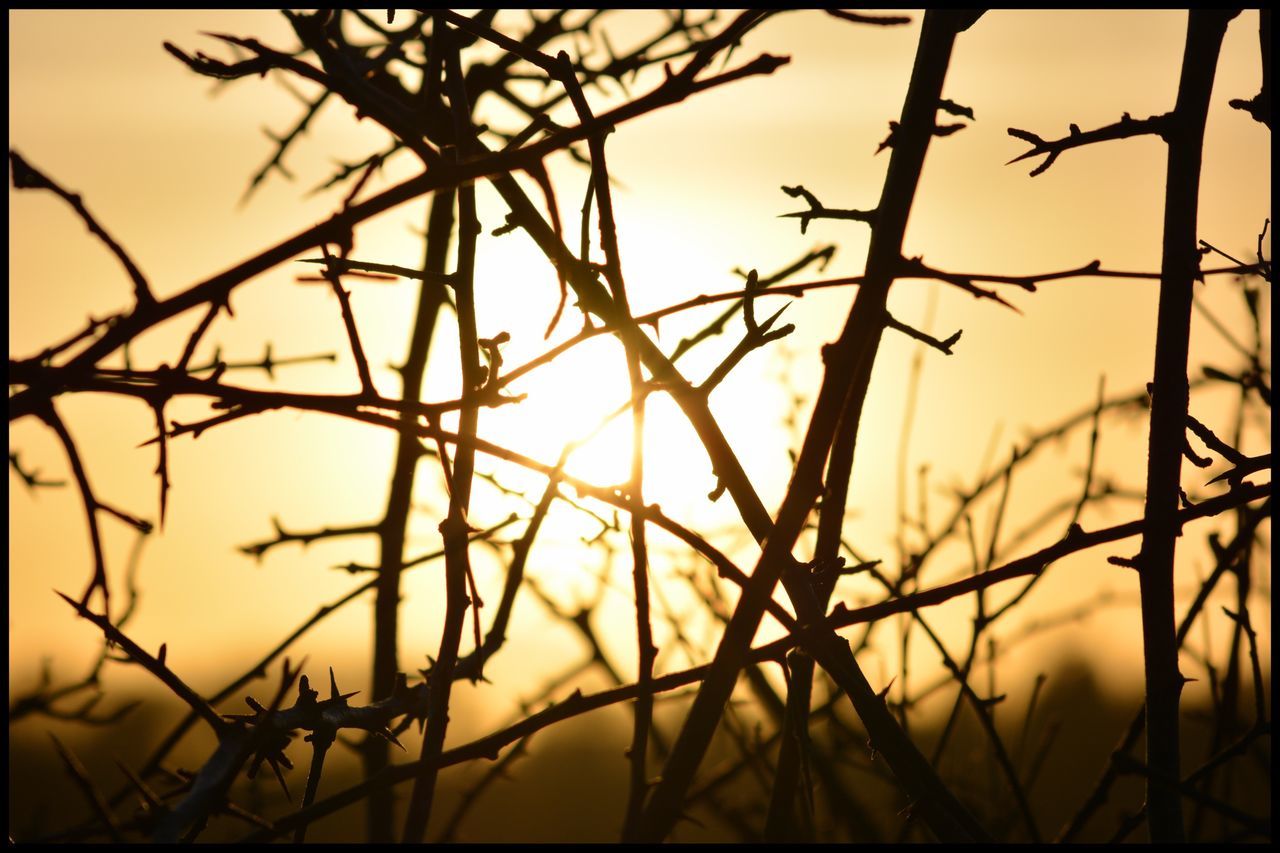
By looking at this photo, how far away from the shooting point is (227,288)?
3.04ft

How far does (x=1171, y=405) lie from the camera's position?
1.43 meters

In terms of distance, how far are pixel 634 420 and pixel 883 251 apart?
1.18ft

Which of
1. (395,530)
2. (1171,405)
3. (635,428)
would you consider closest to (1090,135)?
(1171,405)

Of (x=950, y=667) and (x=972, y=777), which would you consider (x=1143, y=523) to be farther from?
(x=972, y=777)

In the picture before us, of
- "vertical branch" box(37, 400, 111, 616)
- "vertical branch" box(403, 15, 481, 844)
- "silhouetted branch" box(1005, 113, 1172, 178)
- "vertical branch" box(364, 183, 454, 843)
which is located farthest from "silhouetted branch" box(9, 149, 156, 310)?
"vertical branch" box(364, 183, 454, 843)

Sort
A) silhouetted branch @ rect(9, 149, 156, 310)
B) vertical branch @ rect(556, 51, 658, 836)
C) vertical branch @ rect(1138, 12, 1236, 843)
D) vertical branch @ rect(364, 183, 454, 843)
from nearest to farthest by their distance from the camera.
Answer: silhouetted branch @ rect(9, 149, 156, 310) < vertical branch @ rect(556, 51, 658, 836) < vertical branch @ rect(1138, 12, 1236, 843) < vertical branch @ rect(364, 183, 454, 843)

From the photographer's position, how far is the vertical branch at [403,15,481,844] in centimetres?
130

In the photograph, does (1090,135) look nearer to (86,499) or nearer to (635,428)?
(635,428)

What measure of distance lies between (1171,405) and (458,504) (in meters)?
0.96

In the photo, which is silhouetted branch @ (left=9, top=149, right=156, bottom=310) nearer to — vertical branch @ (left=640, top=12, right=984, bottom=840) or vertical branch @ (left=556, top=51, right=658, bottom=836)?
vertical branch @ (left=556, top=51, right=658, bottom=836)

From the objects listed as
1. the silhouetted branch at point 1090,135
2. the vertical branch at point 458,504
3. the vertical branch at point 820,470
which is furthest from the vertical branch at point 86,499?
the silhouetted branch at point 1090,135

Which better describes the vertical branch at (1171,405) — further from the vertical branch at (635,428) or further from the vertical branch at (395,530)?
the vertical branch at (395,530)

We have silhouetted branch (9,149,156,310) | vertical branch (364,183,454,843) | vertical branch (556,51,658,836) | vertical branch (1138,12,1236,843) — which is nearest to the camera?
silhouetted branch (9,149,156,310)

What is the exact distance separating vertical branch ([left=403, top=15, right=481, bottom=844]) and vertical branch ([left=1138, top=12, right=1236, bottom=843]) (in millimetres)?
905
